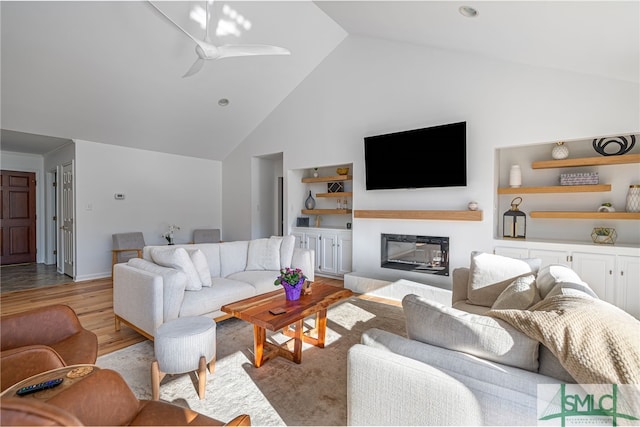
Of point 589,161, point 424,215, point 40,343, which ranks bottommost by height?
point 40,343

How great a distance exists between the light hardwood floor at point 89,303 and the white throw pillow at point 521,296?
10.1ft

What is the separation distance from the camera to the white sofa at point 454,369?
112 cm

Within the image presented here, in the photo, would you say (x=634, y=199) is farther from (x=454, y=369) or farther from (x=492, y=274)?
(x=454, y=369)

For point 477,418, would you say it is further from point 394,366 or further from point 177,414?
point 177,414

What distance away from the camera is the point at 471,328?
1.30 m

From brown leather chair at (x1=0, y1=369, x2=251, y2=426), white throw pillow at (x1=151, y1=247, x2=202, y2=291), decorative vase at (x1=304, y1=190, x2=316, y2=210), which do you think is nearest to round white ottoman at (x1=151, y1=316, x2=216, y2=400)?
brown leather chair at (x1=0, y1=369, x2=251, y2=426)

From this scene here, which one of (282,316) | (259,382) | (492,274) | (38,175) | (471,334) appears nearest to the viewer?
(471,334)

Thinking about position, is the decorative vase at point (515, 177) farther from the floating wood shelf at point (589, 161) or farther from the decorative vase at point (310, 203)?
the decorative vase at point (310, 203)

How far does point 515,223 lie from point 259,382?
362 centimetres

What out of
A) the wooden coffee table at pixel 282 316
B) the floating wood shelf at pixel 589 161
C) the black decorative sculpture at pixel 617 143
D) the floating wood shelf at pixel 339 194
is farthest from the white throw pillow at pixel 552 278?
the floating wood shelf at pixel 339 194

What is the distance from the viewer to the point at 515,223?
158 inches

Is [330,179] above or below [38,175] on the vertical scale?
below

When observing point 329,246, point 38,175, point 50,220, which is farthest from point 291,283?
point 38,175

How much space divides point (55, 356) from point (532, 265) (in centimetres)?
328
